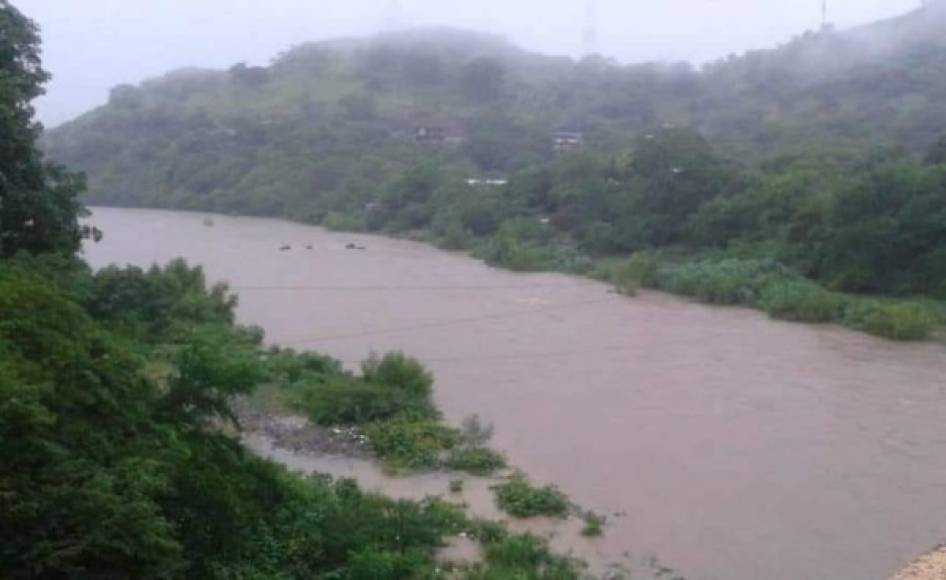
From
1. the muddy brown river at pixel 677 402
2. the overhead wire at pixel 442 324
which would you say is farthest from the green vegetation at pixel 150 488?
the overhead wire at pixel 442 324

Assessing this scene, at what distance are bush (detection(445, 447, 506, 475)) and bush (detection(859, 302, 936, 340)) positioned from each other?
8446 millimetres

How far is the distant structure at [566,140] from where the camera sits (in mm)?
37188

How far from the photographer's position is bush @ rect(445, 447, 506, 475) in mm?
10742

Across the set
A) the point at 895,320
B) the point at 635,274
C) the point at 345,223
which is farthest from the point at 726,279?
the point at 345,223

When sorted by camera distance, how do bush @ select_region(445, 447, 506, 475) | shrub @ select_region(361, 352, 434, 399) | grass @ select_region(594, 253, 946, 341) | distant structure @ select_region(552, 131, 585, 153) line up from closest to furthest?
bush @ select_region(445, 447, 506, 475), shrub @ select_region(361, 352, 434, 399), grass @ select_region(594, 253, 946, 341), distant structure @ select_region(552, 131, 585, 153)

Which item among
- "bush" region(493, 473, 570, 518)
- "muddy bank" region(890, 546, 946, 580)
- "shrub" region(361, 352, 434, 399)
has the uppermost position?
"shrub" region(361, 352, 434, 399)

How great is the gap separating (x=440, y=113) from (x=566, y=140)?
612 cm

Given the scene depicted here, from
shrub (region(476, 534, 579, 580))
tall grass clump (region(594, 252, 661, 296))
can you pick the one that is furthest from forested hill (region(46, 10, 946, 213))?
shrub (region(476, 534, 579, 580))

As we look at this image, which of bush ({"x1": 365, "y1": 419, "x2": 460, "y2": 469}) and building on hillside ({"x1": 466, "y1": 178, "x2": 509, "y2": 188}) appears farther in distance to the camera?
building on hillside ({"x1": 466, "y1": 178, "x2": 509, "y2": 188})

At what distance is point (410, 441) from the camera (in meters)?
11.3

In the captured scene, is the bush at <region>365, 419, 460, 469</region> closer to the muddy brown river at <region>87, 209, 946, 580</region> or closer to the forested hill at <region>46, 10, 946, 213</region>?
the muddy brown river at <region>87, 209, 946, 580</region>

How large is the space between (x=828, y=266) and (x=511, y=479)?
40.4ft

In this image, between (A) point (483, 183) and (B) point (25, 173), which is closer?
(B) point (25, 173)

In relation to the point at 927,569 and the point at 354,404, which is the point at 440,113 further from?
the point at 927,569
